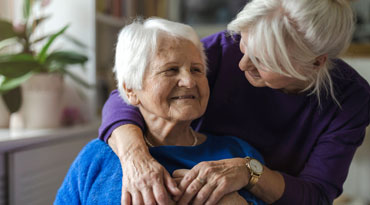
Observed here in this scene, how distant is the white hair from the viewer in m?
1.14

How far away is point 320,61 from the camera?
1254 millimetres

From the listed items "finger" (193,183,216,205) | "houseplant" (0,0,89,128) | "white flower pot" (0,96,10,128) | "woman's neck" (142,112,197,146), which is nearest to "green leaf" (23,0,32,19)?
"houseplant" (0,0,89,128)

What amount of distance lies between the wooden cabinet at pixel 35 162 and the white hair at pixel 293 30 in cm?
115

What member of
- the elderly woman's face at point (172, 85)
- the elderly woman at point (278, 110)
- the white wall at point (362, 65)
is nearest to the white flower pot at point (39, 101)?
the elderly woman at point (278, 110)

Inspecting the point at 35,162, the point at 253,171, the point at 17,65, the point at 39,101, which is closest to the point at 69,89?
the point at 39,101

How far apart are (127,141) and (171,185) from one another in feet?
0.67

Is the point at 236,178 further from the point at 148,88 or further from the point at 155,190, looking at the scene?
the point at 148,88

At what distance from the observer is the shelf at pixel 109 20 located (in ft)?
7.72

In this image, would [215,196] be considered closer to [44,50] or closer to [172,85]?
[172,85]

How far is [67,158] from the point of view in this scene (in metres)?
2.05

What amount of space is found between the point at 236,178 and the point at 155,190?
239mm

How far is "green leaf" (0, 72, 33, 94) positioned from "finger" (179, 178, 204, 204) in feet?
3.79

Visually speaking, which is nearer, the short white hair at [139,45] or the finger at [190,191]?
the finger at [190,191]

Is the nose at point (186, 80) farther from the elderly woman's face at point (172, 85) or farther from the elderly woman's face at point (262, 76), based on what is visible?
the elderly woman's face at point (262, 76)
